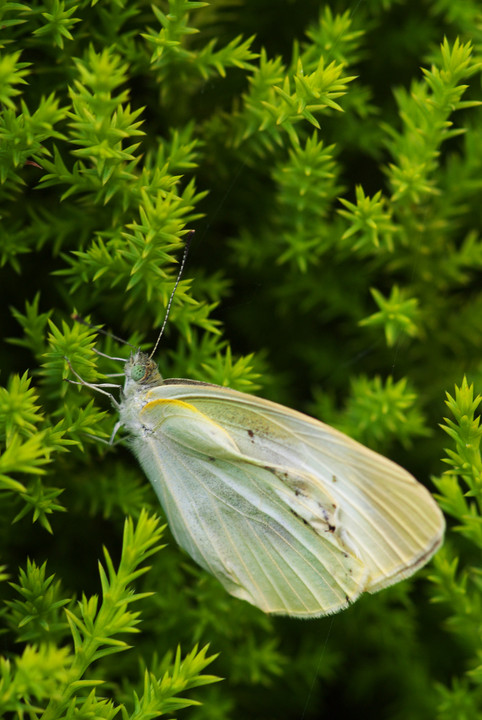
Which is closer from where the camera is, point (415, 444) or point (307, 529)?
point (307, 529)

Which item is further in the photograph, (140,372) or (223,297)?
(223,297)

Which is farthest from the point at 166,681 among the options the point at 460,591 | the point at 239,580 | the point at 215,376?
the point at 460,591

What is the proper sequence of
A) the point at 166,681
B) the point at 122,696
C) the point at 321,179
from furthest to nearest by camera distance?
the point at 321,179, the point at 122,696, the point at 166,681

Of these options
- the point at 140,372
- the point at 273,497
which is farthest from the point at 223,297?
the point at 273,497

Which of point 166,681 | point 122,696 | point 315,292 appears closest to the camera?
point 166,681

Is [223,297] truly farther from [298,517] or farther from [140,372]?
[298,517]

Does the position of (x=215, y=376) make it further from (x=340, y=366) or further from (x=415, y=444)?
(x=415, y=444)

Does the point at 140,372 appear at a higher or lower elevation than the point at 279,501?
higher

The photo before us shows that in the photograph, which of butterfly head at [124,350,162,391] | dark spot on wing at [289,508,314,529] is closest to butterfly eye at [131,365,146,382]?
butterfly head at [124,350,162,391]
